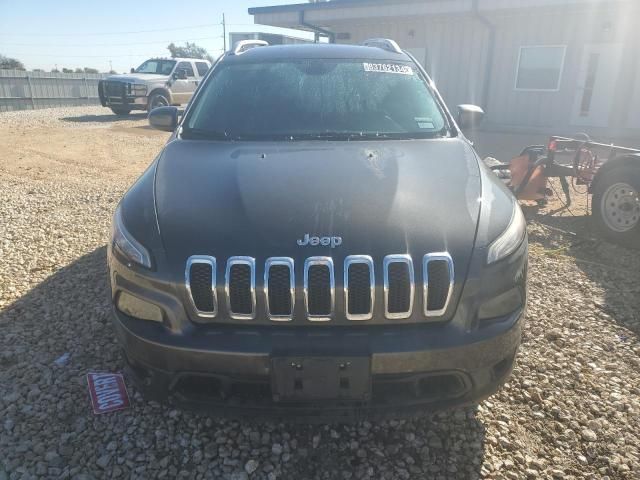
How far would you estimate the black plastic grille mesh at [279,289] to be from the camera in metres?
1.83

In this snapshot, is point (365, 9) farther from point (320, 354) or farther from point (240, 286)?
point (320, 354)

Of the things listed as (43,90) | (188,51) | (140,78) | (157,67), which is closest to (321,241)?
(140,78)

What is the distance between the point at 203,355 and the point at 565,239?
453 cm

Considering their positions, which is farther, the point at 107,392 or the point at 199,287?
the point at 107,392

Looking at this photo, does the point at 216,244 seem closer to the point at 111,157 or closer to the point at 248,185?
the point at 248,185

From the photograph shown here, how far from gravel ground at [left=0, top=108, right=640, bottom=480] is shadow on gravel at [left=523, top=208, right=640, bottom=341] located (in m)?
0.02

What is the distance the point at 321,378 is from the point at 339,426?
0.67 metres

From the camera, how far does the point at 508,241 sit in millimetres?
2041

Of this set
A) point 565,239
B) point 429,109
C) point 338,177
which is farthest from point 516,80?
point 338,177

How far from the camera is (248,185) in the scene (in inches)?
88.8

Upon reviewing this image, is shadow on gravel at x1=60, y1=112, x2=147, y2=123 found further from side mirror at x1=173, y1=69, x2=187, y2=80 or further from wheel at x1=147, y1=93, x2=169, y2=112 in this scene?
side mirror at x1=173, y1=69, x2=187, y2=80

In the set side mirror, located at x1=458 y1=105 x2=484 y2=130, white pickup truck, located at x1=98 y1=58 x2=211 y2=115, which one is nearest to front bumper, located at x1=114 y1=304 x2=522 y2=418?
side mirror, located at x1=458 y1=105 x2=484 y2=130

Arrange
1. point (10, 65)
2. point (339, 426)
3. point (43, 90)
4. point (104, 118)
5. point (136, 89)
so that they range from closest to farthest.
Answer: point (339, 426)
point (136, 89)
point (104, 118)
point (43, 90)
point (10, 65)

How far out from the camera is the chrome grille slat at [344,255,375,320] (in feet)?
5.99
